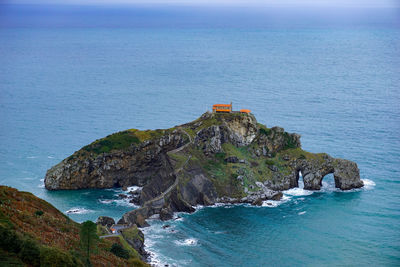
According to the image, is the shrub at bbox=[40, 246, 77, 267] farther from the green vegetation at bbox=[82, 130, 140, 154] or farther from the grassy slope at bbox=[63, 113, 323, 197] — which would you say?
the green vegetation at bbox=[82, 130, 140, 154]

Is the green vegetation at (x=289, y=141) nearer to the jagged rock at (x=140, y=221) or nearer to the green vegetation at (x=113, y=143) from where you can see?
the green vegetation at (x=113, y=143)

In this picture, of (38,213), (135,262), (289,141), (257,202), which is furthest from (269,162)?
(38,213)

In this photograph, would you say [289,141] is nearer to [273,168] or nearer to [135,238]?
[273,168]

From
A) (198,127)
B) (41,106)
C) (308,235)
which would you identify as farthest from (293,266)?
(41,106)

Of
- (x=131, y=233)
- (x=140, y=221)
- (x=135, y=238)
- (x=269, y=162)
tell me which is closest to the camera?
(x=135, y=238)

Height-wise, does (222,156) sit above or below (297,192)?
above

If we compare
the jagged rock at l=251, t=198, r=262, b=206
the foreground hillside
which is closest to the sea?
the jagged rock at l=251, t=198, r=262, b=206

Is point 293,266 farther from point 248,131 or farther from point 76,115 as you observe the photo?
point 76,115
